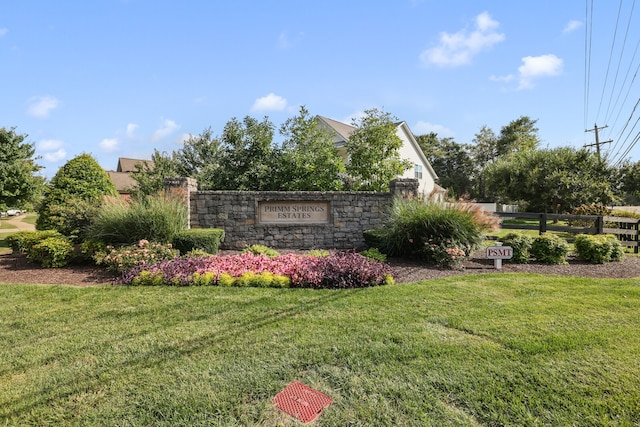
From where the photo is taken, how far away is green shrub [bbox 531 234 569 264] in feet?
22.6

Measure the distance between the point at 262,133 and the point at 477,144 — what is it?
39.1 m

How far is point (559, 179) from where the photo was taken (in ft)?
61.8

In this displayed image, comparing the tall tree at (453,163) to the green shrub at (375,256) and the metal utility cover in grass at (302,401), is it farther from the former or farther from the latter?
the metal utility cover in grass at (302,401)

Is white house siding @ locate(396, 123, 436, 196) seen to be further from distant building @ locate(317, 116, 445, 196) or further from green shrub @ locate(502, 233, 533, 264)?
green shrub @ locate(502, 233, 533, 264)

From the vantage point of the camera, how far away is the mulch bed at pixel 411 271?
5691mm

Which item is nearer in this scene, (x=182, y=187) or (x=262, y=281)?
(x=262, y=281)

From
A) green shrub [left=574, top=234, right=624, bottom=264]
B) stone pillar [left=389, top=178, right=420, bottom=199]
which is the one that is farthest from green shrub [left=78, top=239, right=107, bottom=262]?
green shrub [left=574, top=234, right=624, bottom=264]

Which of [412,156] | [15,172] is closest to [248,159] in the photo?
[15,172]

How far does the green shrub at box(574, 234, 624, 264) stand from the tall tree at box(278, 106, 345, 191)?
23.9 feet

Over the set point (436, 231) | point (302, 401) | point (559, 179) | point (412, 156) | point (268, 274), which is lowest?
point (302, 401)

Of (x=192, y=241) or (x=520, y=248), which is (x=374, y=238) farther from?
(x=192, y=241)

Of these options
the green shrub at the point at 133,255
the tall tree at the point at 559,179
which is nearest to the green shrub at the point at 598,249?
the green shrub at the point at 133,255

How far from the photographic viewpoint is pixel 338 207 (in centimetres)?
890

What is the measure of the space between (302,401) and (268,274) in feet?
10.4
